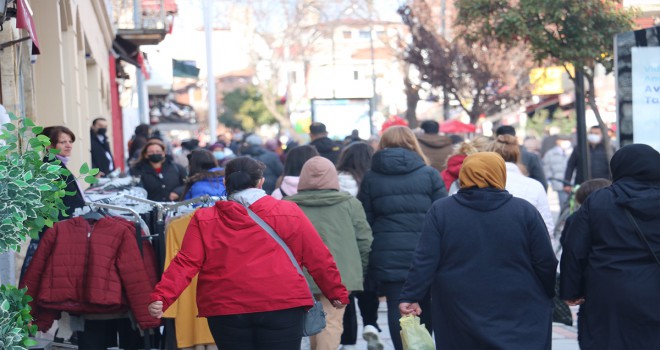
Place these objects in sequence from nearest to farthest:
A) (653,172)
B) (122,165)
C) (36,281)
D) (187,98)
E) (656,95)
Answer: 1. (653,172)
2. (36,281)
3. (656,95)
4. (122,165)
5. (187,98)

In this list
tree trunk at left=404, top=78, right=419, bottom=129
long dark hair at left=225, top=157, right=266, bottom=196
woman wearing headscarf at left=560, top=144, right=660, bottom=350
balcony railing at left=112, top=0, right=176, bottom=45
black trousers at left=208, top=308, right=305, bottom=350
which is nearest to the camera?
woman wearing headscarf at left=560, top=144, right=660, bottom=350

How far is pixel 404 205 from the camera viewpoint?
328 inches

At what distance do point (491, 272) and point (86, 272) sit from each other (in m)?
2.79

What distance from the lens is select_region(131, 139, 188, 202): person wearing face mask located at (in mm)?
12094

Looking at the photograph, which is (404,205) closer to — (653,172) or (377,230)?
(377,230)

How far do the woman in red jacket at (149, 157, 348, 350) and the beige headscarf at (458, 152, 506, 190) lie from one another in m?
0.93

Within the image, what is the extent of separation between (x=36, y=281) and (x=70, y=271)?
0.22m

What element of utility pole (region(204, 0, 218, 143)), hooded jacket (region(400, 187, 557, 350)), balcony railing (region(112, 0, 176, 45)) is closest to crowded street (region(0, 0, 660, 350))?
hooded jacket (region(400, 187, 557, 350))

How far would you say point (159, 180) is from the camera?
12.2 metres

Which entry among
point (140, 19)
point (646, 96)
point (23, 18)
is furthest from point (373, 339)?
point (140, 19)

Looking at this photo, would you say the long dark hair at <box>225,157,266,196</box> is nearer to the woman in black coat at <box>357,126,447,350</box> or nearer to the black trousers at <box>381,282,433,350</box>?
the woman in black coat at <box>357,126,447,350</box>

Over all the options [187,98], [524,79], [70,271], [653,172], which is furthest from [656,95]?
[187,98]

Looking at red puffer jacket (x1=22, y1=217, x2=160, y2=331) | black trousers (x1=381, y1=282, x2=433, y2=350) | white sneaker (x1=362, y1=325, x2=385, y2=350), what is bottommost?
white sneaker (x1=362, y1=325, x2=385, y2=350)

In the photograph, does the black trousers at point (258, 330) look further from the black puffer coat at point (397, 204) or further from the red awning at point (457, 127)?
the red awning at point (457, 127)
